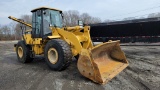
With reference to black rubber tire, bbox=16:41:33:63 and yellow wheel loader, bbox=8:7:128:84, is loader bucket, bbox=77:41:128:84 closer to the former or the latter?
yellow wheel loader, bbox=8:7:128:84

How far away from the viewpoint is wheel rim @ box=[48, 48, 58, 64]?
6.33m

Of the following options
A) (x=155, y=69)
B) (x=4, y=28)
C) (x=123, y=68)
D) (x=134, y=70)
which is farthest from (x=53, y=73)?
(x=4, y=28)

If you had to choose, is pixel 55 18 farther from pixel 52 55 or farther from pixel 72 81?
pixel 72 81

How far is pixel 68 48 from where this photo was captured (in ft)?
20.1

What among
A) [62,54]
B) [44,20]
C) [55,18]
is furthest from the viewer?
[55,18]

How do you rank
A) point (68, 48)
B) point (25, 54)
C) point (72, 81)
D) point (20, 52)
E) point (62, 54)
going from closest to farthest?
point (72, 81)
point (62, 54)
point (68, 48)
point (25, 54)
point (20, 52)

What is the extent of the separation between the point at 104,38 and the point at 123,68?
5908 mm

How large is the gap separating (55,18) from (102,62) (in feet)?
9.28

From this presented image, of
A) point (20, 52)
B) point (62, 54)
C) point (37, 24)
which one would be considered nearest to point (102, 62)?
point (62, 54)

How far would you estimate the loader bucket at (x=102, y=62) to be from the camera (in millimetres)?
4973

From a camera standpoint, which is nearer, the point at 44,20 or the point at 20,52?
the point at 44,20

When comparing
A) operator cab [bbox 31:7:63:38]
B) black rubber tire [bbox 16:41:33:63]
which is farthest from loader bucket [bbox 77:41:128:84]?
black rubber tire [bbox 16:41:33:63]

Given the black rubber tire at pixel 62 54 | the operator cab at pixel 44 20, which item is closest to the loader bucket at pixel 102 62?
the black rubber tire at pixel 62 54

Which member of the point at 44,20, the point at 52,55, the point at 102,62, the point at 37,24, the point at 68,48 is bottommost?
the point at 102,62
